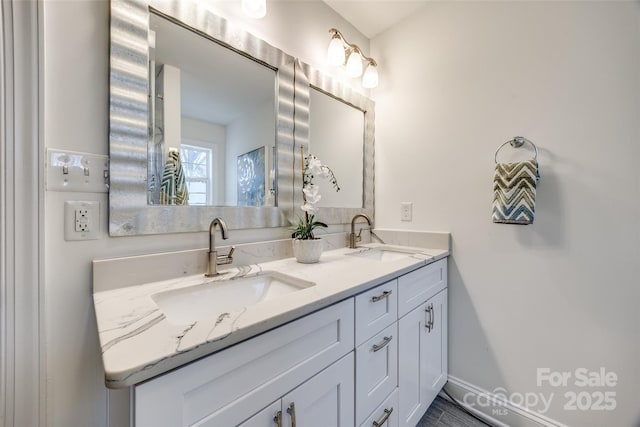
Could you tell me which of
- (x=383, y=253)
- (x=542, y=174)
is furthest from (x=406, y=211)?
(x=542, y=174)

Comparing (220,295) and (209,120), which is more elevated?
(209,120)

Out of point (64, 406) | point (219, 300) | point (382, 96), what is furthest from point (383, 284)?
point (382, 96)

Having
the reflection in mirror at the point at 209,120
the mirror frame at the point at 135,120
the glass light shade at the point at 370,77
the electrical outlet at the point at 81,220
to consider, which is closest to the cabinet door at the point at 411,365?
the reflection in mirror at the point at 209,120

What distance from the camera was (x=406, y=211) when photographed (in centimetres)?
172

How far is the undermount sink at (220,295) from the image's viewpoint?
0.81 metres

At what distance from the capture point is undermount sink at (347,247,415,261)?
156cm

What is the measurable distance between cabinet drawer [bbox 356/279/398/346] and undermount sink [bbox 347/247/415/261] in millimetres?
494

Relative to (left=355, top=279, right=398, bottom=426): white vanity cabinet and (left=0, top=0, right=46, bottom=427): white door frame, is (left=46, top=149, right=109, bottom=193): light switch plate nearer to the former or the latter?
(left=0, top=0, right=46, bottom=427): white door frame

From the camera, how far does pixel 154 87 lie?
0.92m

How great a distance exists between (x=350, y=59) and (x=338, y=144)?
54 centimetres

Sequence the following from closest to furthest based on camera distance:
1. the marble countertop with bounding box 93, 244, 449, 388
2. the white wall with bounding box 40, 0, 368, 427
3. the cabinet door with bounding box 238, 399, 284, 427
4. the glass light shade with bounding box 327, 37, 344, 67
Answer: the marble countertop with bounding box 93, 244, 449, 388, the cabinet door with bounding box 238, 399, 284, 427, the white wall with bounding box 40, 0, 368, 427, the glass light shade with bounding box 327, 37, 344, 67

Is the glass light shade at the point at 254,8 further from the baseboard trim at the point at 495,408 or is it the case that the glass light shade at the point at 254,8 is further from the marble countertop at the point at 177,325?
the baseboard trim at the point at 495,408

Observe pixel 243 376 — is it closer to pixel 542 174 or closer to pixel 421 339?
pixel 421 339

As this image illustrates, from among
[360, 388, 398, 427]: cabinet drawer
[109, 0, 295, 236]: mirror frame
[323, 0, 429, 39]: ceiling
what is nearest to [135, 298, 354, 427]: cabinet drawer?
[360, 388, 398, 427]: cabinet drawer
